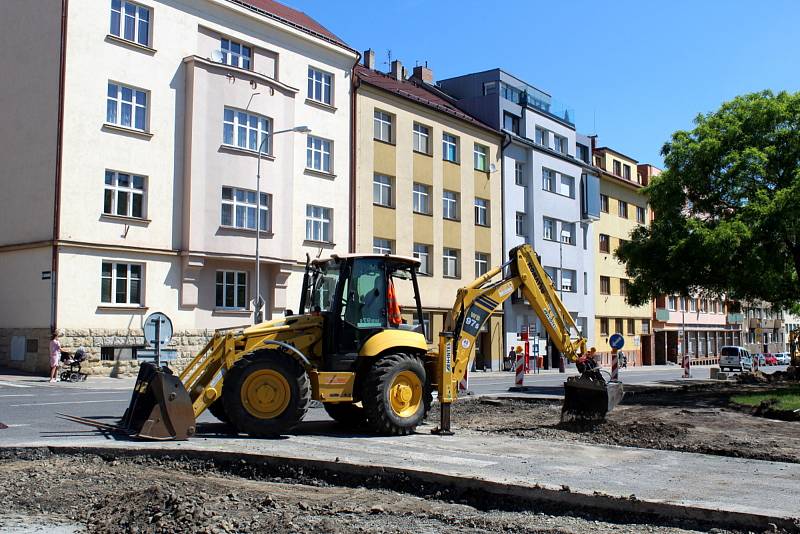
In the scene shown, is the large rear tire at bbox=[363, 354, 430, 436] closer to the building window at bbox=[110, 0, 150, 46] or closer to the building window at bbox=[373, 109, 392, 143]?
the building window at bbox=[110, 0, 150, 46]

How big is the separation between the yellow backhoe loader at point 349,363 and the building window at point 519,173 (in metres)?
35.6

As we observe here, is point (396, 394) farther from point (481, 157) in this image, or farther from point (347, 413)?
point (481, 157)

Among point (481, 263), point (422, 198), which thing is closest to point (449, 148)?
point (422, 198)

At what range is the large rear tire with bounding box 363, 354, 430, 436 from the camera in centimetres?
1152

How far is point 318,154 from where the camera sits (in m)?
34.8

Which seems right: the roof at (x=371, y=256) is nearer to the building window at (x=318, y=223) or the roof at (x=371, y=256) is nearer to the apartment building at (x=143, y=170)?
the apartment building at (x=143, y=170)

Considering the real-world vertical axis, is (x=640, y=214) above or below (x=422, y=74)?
below

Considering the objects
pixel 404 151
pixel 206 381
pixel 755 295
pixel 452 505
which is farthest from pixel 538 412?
pixel 404 151

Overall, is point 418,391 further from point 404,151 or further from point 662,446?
point 404,151

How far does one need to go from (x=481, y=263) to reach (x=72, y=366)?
84.2 ft

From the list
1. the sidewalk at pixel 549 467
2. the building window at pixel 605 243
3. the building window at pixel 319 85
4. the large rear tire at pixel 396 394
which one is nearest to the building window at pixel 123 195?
the building window at pixel 319 85

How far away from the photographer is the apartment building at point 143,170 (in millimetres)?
26641

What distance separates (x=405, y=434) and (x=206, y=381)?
10.1ft

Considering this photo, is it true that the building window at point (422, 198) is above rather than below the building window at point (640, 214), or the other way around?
below
